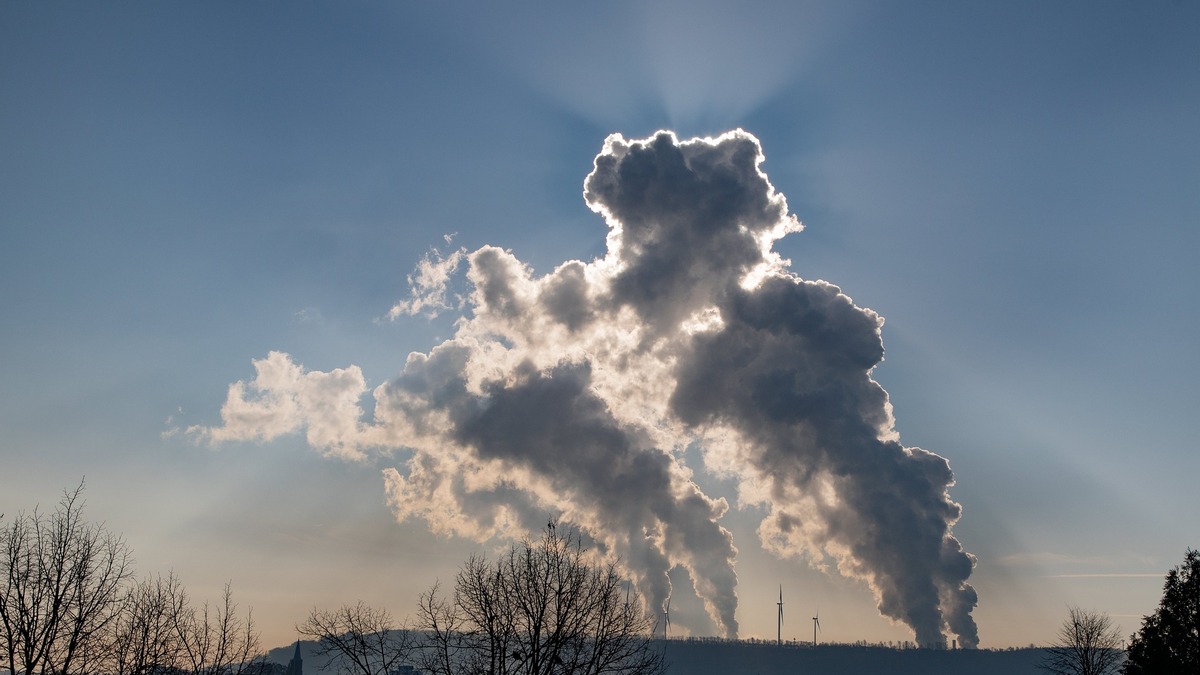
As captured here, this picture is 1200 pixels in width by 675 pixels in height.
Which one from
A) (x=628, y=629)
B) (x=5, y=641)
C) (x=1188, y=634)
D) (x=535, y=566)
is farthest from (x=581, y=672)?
(x=1188, y=634)

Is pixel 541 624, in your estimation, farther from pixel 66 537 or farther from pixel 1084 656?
pixel 1084 656

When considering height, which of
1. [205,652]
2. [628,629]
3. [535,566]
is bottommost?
[205,652]

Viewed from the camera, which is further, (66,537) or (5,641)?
(66,537)

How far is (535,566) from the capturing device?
109ft

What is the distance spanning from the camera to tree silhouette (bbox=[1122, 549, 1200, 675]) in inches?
1761

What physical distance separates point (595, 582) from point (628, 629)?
2386 millimetres

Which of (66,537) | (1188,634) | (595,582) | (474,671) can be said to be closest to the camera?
(66,537)

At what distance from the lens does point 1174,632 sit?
46031 millimetres

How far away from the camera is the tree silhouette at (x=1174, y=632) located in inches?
1761

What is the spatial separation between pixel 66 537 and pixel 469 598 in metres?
15.3

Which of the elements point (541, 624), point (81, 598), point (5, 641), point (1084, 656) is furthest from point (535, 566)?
point (1084, 656)

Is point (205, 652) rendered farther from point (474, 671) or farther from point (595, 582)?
point (595, 582)

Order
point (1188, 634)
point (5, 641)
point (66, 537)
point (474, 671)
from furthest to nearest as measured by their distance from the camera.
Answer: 1. point (1188, 634)
2. point (474, 671)
3. point (66, 537)
4. point (5, 641)

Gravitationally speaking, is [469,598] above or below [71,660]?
above
